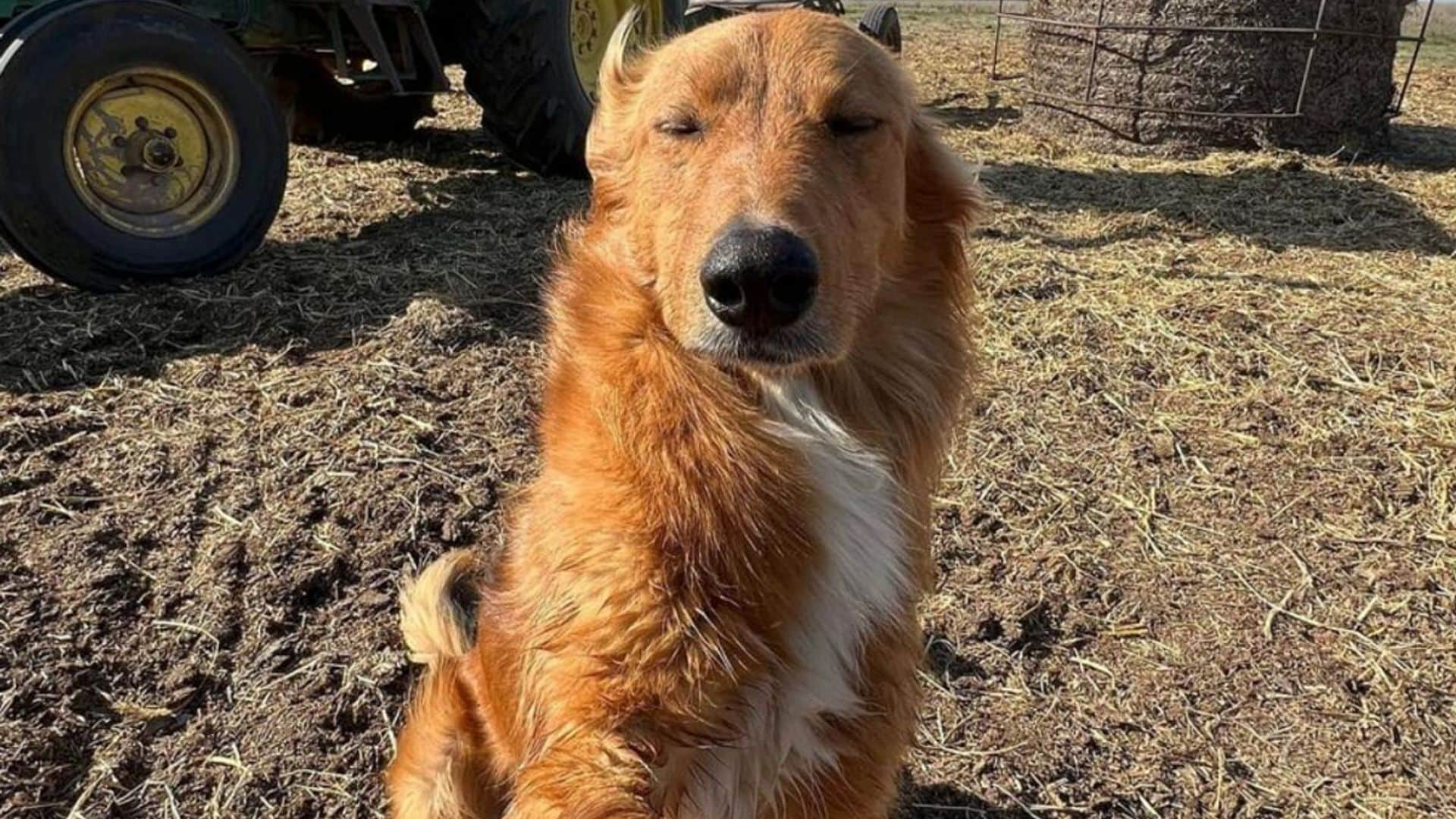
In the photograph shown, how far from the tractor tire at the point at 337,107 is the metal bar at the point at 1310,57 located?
7.38m

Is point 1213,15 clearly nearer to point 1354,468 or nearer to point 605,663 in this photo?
point 1354,468

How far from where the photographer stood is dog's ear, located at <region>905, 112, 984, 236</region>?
8.06 feet

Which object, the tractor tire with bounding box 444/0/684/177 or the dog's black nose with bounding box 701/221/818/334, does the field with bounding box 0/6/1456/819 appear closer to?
the dog's black nose with bounding box 701/221/818/334

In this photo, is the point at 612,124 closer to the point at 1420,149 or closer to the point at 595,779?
the point at 595,779

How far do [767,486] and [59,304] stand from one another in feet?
14.3

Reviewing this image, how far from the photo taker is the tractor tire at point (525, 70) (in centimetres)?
673

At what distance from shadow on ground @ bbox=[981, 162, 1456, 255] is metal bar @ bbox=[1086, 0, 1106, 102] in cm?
138

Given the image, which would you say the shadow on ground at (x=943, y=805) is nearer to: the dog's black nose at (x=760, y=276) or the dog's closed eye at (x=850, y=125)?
the dog's black nose at (x=760, y=276)

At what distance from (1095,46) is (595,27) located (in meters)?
4.76

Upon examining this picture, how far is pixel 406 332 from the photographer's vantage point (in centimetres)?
466

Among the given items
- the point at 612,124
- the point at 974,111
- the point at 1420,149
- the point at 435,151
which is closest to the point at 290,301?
the point at 612,124

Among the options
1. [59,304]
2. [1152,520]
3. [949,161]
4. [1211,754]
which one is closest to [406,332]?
[59,304]

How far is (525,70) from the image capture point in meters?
6.81

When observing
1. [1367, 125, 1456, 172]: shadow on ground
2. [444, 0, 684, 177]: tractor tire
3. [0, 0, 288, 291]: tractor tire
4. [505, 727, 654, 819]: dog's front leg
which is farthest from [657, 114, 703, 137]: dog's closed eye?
[1367, 125, 1456, 172]: shadow on ground
